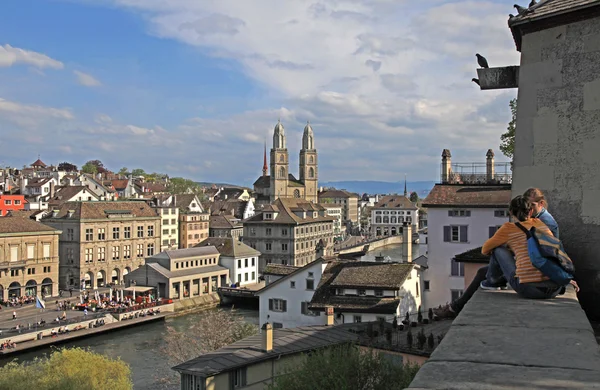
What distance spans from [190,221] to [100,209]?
20.4m

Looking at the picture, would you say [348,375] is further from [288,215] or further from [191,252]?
[288,215]

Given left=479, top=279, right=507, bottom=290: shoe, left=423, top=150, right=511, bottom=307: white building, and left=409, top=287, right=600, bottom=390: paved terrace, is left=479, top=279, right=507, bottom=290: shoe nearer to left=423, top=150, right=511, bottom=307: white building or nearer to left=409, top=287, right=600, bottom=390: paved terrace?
left=409, top=287, right=600, bottom=390: paved terrace

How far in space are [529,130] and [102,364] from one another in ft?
73.5

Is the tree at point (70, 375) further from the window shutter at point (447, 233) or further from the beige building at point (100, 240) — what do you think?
the beige building at point (100, 240)

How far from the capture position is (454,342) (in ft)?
12.3

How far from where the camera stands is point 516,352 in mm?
3480

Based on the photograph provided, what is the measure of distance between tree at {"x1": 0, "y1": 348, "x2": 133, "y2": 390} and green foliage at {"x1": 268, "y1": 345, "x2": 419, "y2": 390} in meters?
10.3

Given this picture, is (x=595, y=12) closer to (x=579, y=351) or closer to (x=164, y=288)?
(x=579, y=351)

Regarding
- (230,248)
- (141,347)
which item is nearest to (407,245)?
(141,347)

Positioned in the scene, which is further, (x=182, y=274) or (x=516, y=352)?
(x=182, y=274)

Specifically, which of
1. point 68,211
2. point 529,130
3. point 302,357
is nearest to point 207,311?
point 68,211

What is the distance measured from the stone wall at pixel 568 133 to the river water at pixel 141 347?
27.3m

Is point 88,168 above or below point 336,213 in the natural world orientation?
above

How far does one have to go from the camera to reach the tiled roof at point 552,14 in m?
6.46
